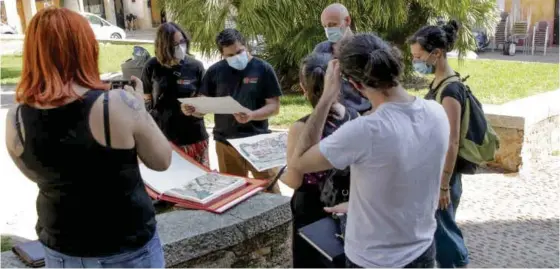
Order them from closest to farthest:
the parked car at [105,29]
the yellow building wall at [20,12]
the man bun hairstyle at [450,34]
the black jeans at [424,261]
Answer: the black jeans at [424,261], the man bun hairstyle at [450,34], the parked car at [105,29], the yellow building wall at [20,12]

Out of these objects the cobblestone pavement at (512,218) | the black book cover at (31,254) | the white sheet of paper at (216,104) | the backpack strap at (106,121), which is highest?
the backpack strap at (106,121)

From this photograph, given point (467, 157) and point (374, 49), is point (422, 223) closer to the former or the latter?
point (374, 49)

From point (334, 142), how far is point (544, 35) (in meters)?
20.1

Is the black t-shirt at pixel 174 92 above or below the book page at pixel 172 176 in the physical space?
above

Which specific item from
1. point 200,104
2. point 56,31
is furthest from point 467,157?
point 56,31

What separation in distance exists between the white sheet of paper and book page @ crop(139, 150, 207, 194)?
0.45 metres

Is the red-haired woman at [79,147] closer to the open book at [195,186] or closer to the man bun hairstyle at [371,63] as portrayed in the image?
the man bun hairstyle at [371,63]

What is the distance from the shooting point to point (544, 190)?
5.45 m

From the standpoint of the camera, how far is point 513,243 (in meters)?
4.29

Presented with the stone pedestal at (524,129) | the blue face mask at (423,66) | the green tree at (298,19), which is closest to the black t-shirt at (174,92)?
the blue face mask at (423,66)

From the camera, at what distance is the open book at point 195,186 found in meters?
3.08

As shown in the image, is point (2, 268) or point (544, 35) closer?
point (2, 268)

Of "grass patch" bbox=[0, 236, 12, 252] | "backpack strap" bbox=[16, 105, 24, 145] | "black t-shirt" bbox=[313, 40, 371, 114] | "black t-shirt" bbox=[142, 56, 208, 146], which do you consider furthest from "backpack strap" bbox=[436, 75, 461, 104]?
"grass patch" bbox=[0, 236, 12, 252]

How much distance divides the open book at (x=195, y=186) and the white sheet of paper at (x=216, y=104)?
1.39 feet
